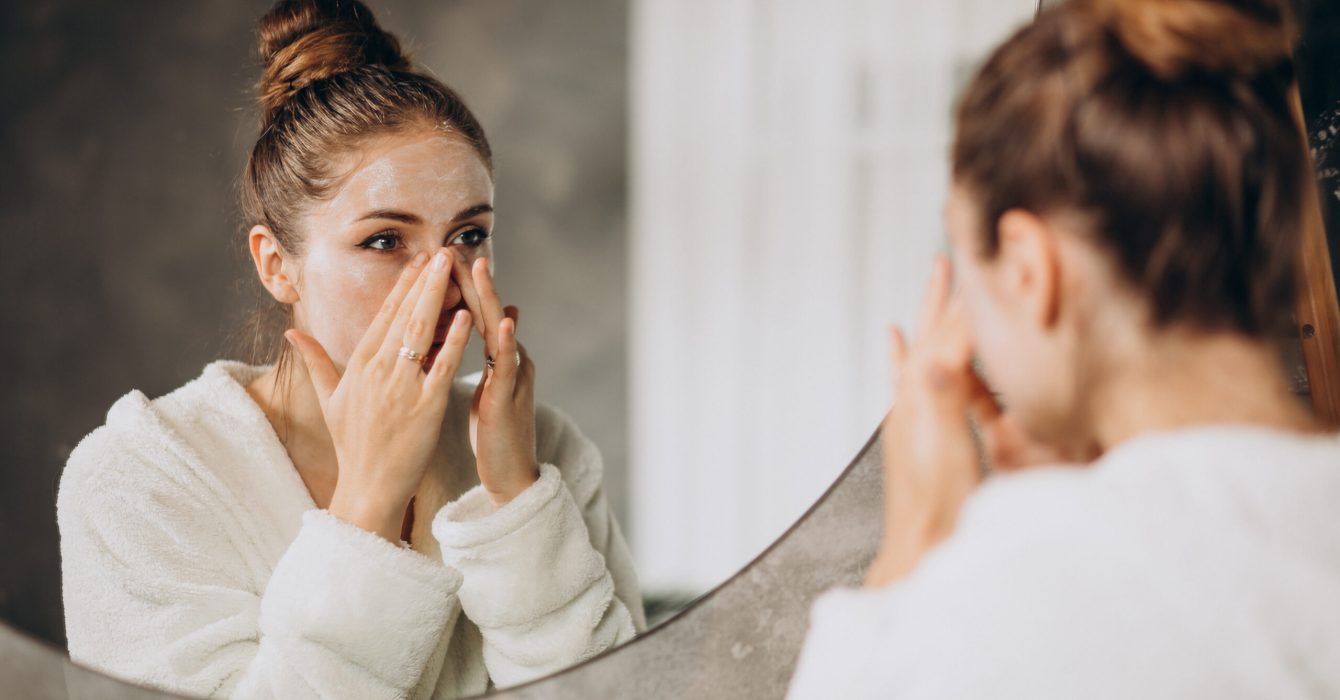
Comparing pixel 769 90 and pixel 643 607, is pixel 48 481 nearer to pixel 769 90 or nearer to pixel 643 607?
pixel 643 607

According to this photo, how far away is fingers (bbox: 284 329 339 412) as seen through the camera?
1.82 ft

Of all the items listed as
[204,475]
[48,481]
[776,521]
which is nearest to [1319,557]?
[776,521]

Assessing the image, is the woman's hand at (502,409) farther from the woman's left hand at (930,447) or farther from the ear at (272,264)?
the woman's left hand at (930,447)

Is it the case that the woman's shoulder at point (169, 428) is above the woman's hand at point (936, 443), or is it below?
below

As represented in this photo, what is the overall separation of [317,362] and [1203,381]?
18.4 inches

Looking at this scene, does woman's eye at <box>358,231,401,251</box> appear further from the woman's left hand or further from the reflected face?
the woman's left hand

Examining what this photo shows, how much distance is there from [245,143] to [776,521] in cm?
40

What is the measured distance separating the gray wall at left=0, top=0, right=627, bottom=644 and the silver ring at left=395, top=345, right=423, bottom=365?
6 cm

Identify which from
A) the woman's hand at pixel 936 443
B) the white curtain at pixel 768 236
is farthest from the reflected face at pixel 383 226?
the woman's hand at pixel 936 443

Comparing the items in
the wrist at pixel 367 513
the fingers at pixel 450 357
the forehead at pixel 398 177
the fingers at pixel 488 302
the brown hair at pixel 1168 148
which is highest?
the brown hair at pixel 1168 148

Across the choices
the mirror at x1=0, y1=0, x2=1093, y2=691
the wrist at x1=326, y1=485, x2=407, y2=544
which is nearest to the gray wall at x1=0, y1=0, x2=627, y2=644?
the mirror at x1=0, y1=0, x2=1093, y2=691

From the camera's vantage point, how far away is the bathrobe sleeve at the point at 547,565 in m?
0.57

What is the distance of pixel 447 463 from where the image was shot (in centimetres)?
56

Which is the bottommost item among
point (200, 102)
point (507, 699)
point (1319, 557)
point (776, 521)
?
point (507, 699)
